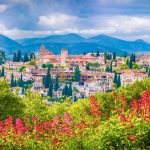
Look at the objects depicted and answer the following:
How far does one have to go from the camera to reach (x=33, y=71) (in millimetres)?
182125

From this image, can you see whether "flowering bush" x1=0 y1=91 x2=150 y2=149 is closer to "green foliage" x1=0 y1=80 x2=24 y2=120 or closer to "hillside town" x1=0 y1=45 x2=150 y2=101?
"green foliage" x1=0 y1=80 x2=24 y2=120

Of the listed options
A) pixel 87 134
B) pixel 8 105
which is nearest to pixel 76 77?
pixel 8 105

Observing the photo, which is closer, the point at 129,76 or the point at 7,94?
the point at 7,94

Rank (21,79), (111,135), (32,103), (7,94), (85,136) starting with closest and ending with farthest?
(111,135) → (85,136) → (7,94) → (32,103) → (21,79)

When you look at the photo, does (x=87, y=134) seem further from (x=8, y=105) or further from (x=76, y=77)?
(x=76, y=77)

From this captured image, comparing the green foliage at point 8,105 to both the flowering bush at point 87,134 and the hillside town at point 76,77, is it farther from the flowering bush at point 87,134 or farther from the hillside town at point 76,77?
the hillside town at point 76,77

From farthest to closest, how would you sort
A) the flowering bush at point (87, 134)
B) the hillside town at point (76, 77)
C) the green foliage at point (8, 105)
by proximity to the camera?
the hillside town at point (76, 77)
the green foliage at point (8, 105)
the flowering bush at point (87, 134)

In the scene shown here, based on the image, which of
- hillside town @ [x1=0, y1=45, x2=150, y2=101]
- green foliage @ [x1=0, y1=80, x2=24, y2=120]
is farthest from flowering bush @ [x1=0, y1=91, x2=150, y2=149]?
hillside town @ [x1=0, y1=45, x2=150, y2=101]

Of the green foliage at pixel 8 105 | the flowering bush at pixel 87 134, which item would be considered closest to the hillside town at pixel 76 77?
the green foliage at pixel 8 105

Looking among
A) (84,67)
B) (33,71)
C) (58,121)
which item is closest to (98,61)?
(84,67)

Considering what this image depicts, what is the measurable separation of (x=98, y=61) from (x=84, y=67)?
35.6 ft

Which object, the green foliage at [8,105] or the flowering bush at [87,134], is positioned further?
the green foliage at [8,105]

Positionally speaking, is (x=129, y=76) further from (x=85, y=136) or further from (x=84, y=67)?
(x=85, y=136)

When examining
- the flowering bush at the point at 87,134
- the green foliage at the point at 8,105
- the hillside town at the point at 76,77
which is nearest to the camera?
the flowering bush at the point at 87,134
